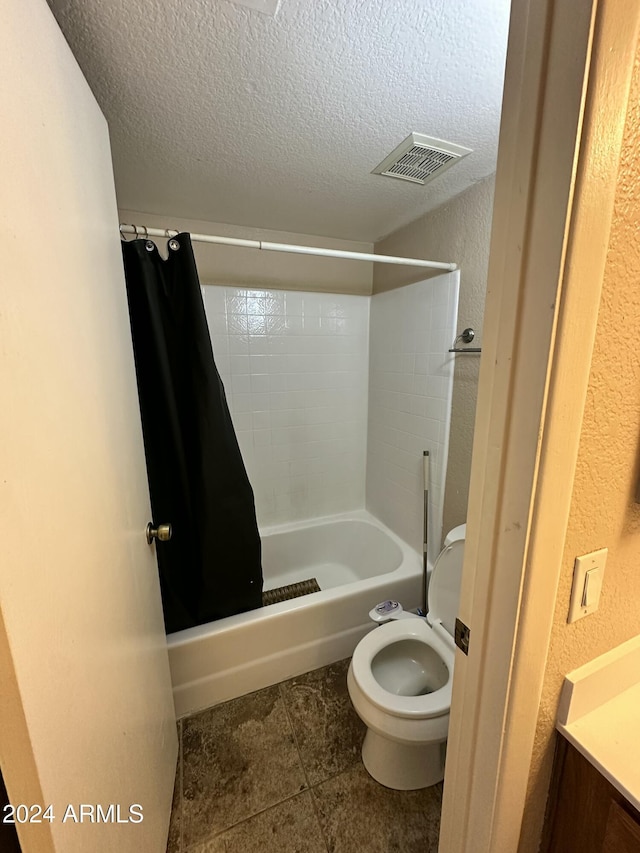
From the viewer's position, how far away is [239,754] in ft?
Result: 4.22

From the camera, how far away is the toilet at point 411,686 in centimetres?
108

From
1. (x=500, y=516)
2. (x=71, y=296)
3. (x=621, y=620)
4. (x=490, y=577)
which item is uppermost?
(x=71, y=296)

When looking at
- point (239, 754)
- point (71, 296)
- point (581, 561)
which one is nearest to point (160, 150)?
point (71, 296)

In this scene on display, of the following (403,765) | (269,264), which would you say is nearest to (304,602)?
(403,765)

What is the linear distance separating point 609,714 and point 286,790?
43.3 inches

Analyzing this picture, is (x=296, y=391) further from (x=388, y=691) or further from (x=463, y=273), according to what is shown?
(x=388, y=691)

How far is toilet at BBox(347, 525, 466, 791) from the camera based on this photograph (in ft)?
3.53

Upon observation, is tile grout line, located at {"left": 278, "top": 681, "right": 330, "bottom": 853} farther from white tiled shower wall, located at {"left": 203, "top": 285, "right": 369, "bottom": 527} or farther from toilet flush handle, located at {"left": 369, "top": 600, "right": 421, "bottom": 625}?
white tiled shower wall, located at {"left": 203, "top": 285, "right": 369, "bottom": 527}

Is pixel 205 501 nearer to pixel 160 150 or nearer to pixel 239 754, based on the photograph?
pixel 239 754

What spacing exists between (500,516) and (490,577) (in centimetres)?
11

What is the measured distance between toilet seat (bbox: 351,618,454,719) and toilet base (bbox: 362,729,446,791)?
16 centimetres

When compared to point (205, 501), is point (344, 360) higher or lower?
higher

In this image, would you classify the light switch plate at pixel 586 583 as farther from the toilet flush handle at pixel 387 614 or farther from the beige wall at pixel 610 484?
the toilet flush handle at pixel 387 614

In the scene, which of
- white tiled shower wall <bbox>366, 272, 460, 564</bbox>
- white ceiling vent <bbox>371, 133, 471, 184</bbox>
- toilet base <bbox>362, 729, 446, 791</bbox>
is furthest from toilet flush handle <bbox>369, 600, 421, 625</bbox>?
white ceiling vent <bbox>371, 133, 471, 184</bbox>
